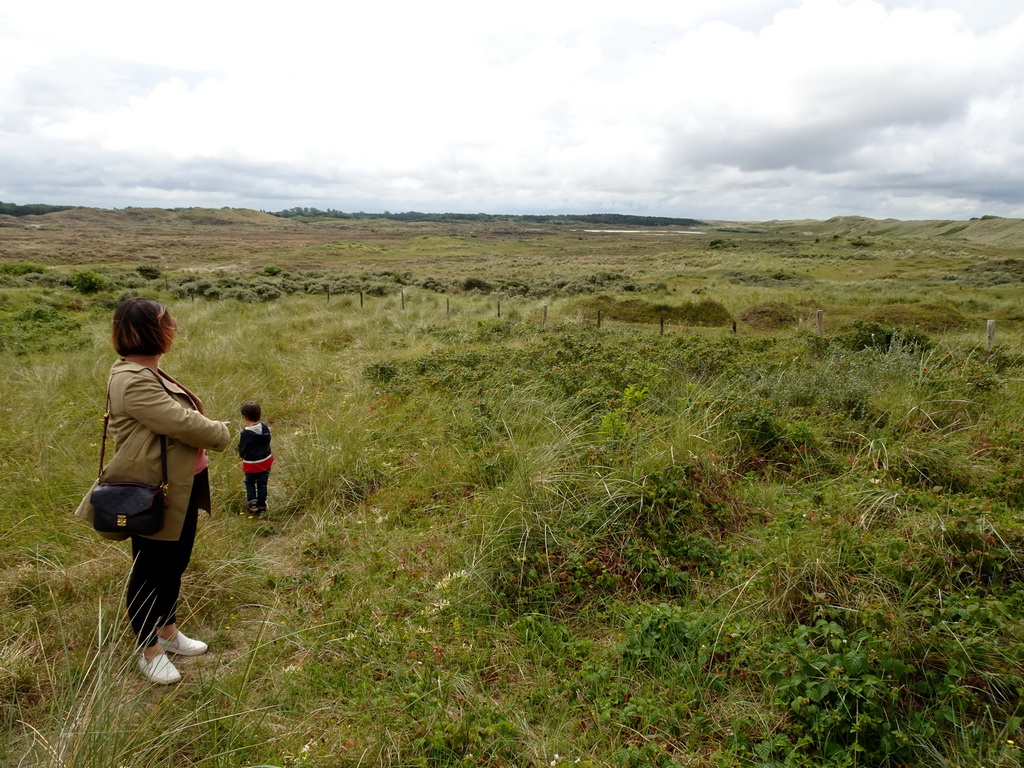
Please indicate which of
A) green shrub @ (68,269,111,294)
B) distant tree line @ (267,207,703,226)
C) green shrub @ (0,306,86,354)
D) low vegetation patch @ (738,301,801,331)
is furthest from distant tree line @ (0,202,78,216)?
low vegetation patch @ (738,301,801,331)

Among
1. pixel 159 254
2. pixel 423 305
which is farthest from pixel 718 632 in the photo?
pixel 159 254

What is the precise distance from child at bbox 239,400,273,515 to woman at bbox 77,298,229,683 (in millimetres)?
1738

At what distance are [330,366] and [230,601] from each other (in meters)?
6.56

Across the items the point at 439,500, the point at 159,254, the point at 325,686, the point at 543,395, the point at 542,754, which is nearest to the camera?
the point at 542,754

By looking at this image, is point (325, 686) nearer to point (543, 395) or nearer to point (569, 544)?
point (569, 544)

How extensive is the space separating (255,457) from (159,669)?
211 cm

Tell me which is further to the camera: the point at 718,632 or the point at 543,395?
the point at 543,395

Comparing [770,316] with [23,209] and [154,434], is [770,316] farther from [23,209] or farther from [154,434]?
[23,209]

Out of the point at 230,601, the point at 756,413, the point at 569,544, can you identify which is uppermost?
the point at 756,413

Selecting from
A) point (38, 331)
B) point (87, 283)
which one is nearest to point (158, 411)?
point (38, 331)

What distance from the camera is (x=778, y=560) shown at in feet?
10.4

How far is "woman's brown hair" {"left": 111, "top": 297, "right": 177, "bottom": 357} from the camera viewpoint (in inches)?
102

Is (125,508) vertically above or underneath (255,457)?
above

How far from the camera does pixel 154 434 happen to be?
2631 mm
